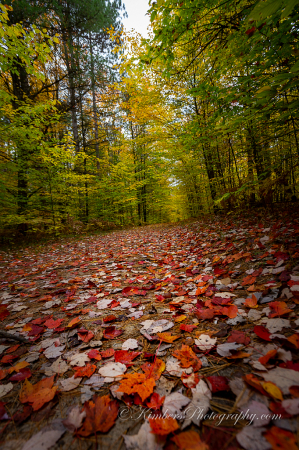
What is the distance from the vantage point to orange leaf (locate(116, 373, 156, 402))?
2.69ft

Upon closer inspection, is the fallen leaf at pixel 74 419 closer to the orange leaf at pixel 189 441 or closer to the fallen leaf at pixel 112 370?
the fallen leaf at pixel 112 370

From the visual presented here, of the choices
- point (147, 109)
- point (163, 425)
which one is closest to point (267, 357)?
point (163, 425)

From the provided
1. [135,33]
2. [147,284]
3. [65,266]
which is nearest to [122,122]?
[135,33]

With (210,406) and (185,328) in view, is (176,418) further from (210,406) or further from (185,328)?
(185,328)

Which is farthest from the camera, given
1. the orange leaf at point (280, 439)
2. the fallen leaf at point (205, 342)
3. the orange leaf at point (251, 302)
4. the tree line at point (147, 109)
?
the tree line at point (147, 109)

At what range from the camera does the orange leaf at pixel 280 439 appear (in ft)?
1.78

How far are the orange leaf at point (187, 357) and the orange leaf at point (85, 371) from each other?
1.60ft

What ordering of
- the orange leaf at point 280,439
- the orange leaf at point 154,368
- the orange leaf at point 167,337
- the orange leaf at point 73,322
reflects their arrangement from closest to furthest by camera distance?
the orange leaf at point 280,439 → the orange leaf at point 154,368 → the orange leaf at point 167,337 → the orange leaf at point 73,322

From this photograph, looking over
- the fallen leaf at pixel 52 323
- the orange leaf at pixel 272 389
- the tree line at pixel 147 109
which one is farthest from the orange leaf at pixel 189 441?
the tree line at pixel 147 109

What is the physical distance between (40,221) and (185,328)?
714 cm

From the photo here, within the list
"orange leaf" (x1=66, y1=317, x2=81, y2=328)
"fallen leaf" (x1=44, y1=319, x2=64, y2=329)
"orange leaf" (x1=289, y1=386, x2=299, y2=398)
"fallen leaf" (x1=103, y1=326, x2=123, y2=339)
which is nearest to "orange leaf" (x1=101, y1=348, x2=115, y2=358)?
"fallen leaf" (x1=103, y1=326, x2=123, y2=339)

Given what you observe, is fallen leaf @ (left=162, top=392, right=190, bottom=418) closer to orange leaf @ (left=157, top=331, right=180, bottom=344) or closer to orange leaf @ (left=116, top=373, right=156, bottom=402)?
orange leaf @ (left=116, top=373, right=156, bottom=402)

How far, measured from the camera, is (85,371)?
3.27 ft

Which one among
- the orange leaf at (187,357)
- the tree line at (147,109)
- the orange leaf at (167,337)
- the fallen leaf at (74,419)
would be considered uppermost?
the tree line at (147,109)
